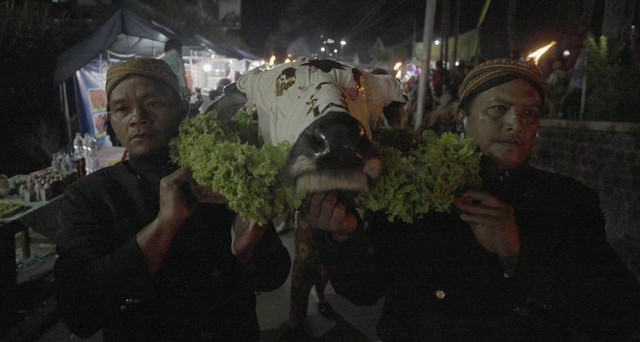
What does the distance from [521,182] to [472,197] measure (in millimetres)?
456

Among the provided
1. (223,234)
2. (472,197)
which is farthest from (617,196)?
(223,234)

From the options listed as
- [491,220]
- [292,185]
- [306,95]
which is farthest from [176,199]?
[491,220]

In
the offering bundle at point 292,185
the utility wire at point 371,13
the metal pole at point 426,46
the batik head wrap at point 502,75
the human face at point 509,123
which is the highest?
the utility wire at point 371,13

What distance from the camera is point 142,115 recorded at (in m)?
2.21

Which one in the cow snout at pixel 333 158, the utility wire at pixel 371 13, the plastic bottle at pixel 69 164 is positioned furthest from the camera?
the utility wire at pixel 371 13

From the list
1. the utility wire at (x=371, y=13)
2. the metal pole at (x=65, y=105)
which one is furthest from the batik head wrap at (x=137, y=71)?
the utility wire at (x=371, y=13)

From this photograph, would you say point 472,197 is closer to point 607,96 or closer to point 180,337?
point 180,337

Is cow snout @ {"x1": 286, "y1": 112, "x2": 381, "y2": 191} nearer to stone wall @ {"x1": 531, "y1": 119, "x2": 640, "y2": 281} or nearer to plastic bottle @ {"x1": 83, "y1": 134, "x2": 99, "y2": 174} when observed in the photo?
stone wall @ {"x1": 531, "y1": 119, "x2": 640, "y2": 281}

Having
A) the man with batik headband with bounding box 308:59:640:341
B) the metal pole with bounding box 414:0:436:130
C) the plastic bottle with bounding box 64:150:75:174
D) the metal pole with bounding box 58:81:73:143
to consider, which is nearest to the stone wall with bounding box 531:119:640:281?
the metal pole with bounding box 414:0:436:130

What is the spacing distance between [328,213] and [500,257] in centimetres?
83

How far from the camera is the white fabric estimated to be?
1976 mm

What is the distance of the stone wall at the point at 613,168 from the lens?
6655 mm

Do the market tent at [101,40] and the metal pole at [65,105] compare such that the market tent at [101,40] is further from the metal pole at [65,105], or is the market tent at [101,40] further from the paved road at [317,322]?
the paved road at [317,322]

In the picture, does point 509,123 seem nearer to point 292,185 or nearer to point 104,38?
point 292,185
